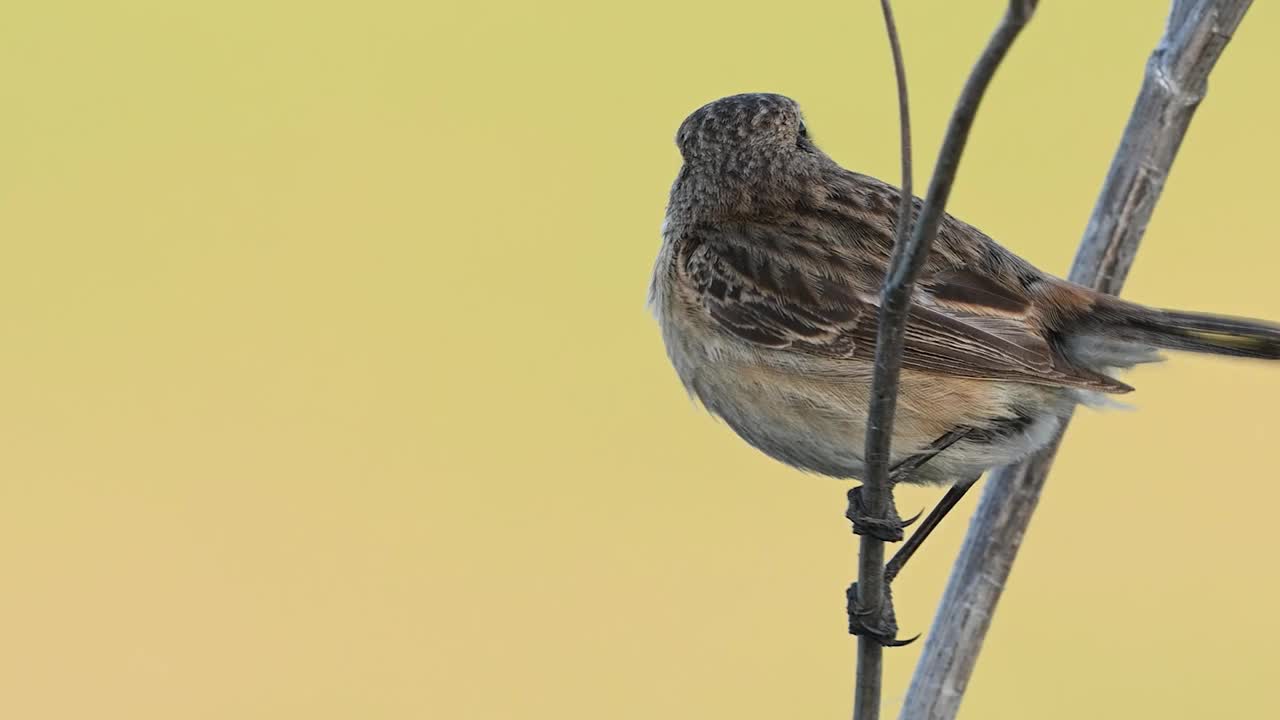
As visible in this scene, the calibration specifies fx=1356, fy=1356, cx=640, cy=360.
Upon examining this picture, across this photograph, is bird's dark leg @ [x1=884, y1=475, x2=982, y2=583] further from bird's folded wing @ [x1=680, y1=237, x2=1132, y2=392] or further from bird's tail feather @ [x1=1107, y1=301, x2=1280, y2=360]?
bird's tail feather @ [x1=1107, y1=301, x2=1280, y2=360]

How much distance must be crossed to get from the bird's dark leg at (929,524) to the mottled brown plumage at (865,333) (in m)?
0.29

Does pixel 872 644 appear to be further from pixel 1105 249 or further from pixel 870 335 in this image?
pixel 1105 249

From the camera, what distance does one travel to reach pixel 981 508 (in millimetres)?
4344

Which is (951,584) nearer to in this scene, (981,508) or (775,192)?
(981,508)

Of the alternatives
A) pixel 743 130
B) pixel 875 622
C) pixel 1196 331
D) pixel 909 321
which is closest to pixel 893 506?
pixel 875 622

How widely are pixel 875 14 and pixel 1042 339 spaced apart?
5724 millimetres

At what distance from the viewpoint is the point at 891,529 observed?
2896mm

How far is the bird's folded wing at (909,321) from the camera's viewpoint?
3910 millimetres

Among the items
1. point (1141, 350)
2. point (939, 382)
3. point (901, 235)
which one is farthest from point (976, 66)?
point (1141, 350)

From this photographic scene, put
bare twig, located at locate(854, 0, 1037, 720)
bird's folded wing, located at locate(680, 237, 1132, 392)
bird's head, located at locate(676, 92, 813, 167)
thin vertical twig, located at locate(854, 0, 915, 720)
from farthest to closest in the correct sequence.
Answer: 1. bird's head, located at locate(676, 92, 813, 167)
2. bird's folded wing, located at locate(680, 237, 1132, 392)
3. thin vertical twig, located at locate(854, 0, 915, 720)
4. bare twig, located at locate(854, 0, 1037, 720)

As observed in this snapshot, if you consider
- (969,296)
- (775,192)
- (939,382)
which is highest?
(775,192)

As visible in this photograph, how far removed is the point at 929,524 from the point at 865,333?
81 centimetres

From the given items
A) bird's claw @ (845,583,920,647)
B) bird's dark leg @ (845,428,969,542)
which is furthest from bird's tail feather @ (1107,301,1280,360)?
bird's claw @ (845,583,920,647)

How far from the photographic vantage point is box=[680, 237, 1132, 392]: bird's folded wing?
3.91 metres
